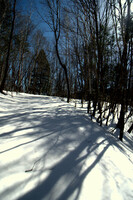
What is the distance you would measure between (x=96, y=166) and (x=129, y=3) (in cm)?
413

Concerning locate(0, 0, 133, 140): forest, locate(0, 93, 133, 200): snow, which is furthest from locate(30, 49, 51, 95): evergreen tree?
locate(0, 93, 133, 200): snow

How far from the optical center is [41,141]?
1.24 meters

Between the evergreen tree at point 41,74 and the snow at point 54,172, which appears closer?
the snow at point 54,172

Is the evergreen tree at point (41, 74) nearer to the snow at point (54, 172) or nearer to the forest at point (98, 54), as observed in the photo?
the forest at point (98, 54)

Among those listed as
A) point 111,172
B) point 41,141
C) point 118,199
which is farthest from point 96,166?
point 41,141

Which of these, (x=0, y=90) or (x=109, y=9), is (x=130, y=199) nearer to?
(x=109, y=9)

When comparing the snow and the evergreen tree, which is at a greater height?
the evergreen tree

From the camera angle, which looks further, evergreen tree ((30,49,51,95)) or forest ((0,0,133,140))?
evergreen tree ((30,49,51,95))

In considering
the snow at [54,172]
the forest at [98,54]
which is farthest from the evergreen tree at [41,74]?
the snow at [54,172]

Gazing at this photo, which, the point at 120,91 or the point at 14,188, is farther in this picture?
the point at 120,91

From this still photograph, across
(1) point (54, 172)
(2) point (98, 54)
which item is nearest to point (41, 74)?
(2) point (98, 54)

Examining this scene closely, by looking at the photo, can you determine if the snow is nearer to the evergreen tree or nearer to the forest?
the forest

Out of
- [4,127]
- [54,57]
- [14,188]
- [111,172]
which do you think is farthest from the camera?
[54,57]

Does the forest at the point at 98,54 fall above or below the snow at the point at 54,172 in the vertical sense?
above
